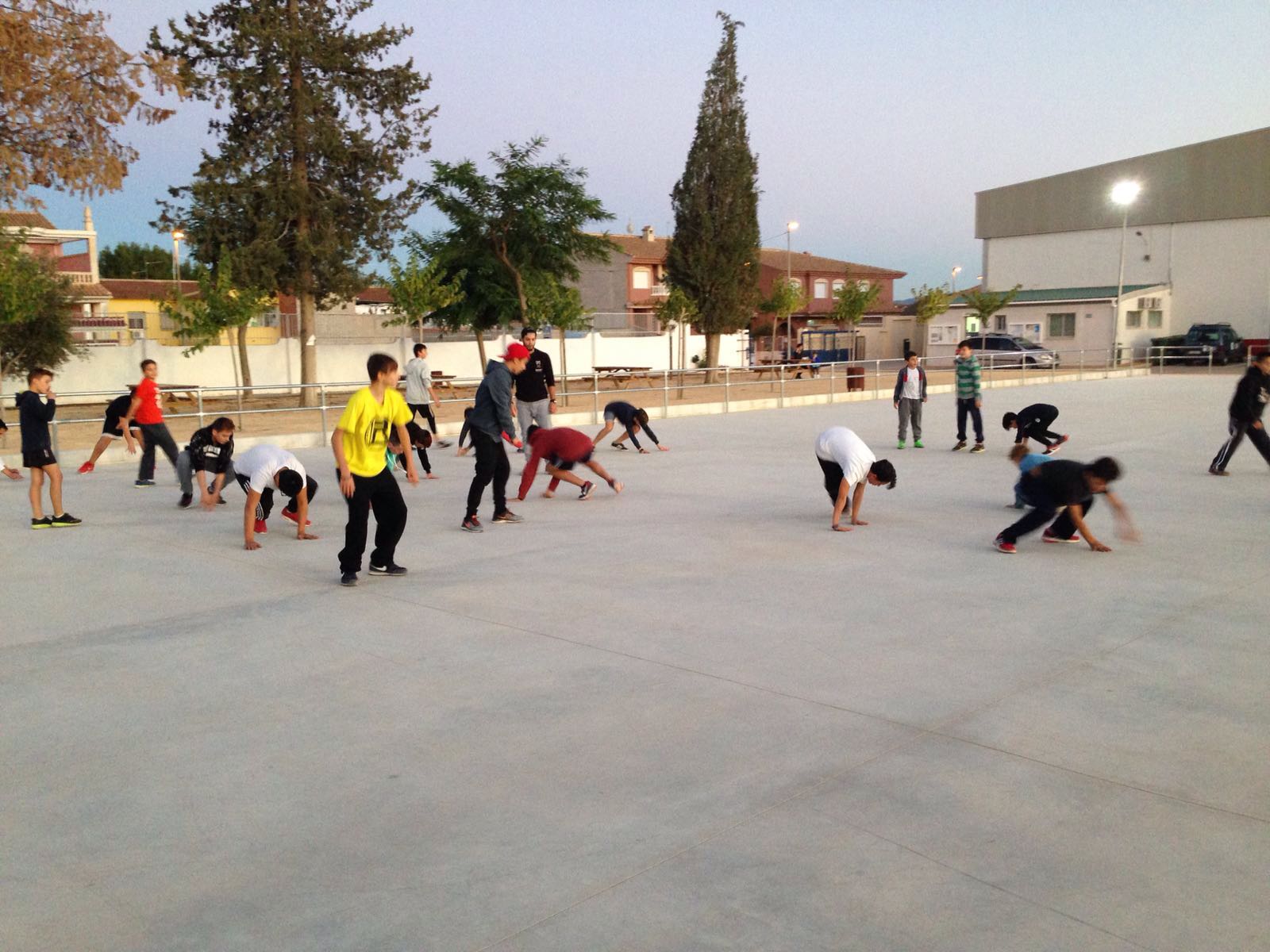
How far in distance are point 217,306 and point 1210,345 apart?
40999mm

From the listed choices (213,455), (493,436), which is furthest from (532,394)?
(213,455)

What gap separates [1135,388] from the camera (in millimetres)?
29516

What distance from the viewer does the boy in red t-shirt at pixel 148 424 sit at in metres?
11.8

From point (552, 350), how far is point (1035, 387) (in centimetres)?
1612

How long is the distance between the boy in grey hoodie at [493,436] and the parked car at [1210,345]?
42942mm

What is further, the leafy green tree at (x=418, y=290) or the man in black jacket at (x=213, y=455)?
the leafy green tree at (x=418, y=290)

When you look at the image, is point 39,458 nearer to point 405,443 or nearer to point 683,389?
point 405,443

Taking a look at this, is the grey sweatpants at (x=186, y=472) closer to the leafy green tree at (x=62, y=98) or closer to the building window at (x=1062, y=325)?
the leafy green tree at (x=62, y=98)

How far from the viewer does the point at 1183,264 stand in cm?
5256

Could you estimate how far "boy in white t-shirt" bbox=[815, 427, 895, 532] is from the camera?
8.63 meters

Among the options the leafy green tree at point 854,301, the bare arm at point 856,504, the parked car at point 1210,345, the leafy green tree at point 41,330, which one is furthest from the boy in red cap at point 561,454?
the leafy green tree at point 854,301

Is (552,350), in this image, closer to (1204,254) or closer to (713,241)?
(713,241)

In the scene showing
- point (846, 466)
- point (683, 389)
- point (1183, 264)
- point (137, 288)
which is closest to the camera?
point (846, 466)

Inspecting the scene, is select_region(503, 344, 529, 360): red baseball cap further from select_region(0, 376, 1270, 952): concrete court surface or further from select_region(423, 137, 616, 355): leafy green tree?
select_region(423, 137, 616, 355): leafy green tree
